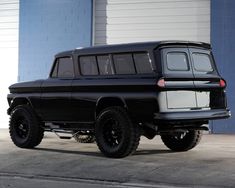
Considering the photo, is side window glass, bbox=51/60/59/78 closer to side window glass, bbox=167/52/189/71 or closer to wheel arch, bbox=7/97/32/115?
wheel arch, bbox=7/97/32/115

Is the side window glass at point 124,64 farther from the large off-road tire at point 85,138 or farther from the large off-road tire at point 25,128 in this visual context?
the large off-road tire at point 85,138

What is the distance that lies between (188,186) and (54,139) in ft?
21.5

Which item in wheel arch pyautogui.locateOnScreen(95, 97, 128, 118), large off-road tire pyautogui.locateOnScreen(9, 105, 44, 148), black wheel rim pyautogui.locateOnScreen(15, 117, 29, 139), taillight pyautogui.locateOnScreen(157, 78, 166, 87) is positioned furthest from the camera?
black wheel rim pyautogui.locateOnScreen(15, 117, 29, 139)

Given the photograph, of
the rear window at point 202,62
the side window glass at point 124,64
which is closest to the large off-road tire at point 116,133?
the side window glass at point 124,64

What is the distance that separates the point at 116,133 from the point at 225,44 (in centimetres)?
591

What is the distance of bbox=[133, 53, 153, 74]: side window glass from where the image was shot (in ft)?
34.0

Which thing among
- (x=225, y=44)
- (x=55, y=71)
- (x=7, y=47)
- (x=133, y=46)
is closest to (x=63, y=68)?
(x=55, y=71)

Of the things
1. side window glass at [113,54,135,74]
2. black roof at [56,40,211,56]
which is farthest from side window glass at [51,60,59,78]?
side window glass at [113,54,135,74]

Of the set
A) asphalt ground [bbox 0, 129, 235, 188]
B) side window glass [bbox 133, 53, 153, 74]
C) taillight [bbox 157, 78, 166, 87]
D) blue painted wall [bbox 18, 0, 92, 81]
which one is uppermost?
blue painted wall [bbox 18, 0, 92, 81]

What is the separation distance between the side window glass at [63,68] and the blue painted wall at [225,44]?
506 cm

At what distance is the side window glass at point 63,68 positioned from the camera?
38.7 ft

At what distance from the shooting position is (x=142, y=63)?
34.4 ft

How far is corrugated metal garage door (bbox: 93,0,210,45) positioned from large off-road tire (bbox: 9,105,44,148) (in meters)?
5.35

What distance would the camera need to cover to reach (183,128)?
1071cm
